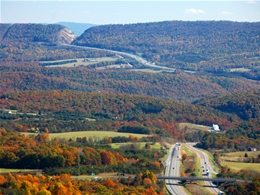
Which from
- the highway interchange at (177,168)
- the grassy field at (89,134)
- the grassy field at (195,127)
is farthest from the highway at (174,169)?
the grassy field at (195,127)

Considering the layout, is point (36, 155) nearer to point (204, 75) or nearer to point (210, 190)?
point (210, 190)

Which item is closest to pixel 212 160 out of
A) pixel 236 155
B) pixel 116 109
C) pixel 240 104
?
pixel 236 155

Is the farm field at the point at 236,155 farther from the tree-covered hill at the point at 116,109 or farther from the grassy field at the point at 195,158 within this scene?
A: the tree-covered hill at the point at 116,109

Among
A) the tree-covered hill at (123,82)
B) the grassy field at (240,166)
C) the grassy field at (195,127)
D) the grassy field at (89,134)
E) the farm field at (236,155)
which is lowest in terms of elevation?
the tree-covered hill at (123,82)

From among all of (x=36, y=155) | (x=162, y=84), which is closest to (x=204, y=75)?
(x=162, y=84)

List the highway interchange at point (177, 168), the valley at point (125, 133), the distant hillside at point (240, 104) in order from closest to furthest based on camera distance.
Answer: the highway interchange at point (177, 168) → the valley at point (125, 133) → the distant hillside at point (240, 104)
